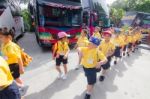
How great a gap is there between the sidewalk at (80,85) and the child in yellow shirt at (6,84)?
2.74m

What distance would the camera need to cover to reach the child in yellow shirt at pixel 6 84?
3013 millimetres

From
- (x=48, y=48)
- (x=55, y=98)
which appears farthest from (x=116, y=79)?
(x=48, y=48)

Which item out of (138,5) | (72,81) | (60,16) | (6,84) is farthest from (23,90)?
(138,5)

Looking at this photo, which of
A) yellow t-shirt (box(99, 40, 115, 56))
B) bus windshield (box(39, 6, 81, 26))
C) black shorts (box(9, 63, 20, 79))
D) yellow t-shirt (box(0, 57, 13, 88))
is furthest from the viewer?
bus windshield (box(39, 6, 81, 26))

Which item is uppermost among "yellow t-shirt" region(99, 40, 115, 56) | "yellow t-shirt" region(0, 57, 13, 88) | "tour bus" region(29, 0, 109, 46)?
"tour bus" region(29, 0, 109, 46)

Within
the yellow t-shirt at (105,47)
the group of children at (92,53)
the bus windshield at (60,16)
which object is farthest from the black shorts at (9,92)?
the bus windshield at (60,16)

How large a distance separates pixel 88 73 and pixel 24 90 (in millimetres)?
1917

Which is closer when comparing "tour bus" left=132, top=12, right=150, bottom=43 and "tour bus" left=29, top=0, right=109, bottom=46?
"tour bus" left=29, top=0, right=109, bottom=46

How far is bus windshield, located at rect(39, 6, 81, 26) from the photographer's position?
12484 millimetres

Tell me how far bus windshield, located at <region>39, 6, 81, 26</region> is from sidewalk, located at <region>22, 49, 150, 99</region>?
3832mm

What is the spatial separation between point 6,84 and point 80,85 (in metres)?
4.13

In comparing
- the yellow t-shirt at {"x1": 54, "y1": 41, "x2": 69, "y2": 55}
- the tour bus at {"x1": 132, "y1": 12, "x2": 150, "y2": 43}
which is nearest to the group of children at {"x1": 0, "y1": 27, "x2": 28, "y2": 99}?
the yellow t-shirt at {"x1": 54, "y1": 41, "x2": 69, "y2": 55}

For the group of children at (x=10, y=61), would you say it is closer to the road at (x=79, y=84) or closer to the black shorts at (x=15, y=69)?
the black shorts at (x=15, y=69)

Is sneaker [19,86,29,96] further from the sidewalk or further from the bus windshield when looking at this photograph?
the bus windshield
